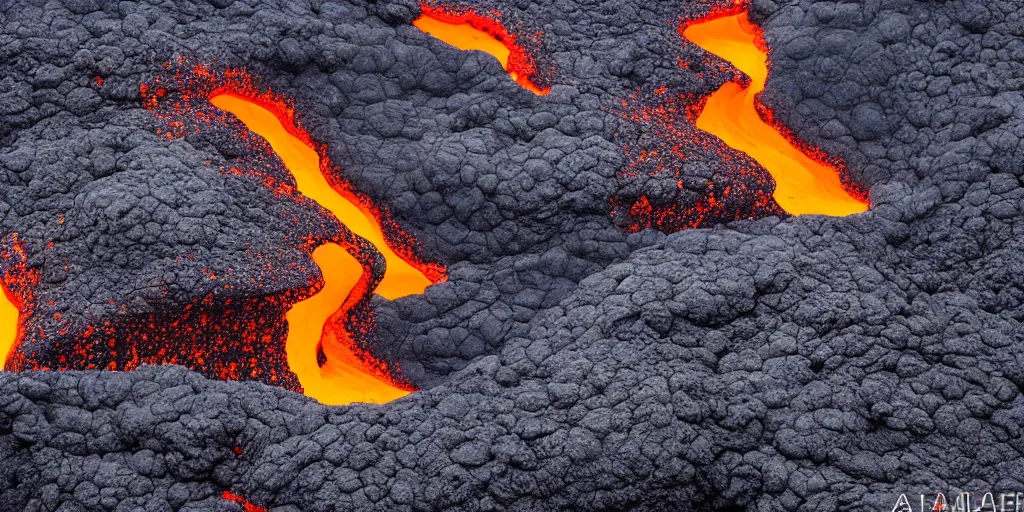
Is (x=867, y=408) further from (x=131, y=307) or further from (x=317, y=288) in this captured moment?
(x=131, y=307)

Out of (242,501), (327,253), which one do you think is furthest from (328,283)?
(242,501)

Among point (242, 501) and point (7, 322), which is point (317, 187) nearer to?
point (7, 322)

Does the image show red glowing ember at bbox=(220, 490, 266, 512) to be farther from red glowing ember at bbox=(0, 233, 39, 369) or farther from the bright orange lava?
the bright orange lava

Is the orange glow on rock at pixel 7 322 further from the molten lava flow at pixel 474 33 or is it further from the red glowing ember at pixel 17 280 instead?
the molten lava flow at pixel 474 33

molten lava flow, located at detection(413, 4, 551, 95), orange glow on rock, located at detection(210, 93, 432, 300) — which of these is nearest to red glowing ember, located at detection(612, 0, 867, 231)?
molten lava flow, located at detection(413, 4, 551, 95)

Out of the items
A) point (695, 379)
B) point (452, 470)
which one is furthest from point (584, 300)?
point (452, 470)

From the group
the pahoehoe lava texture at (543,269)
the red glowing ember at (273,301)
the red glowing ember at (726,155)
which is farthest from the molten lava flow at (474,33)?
the red glowing ember at (273,301)
